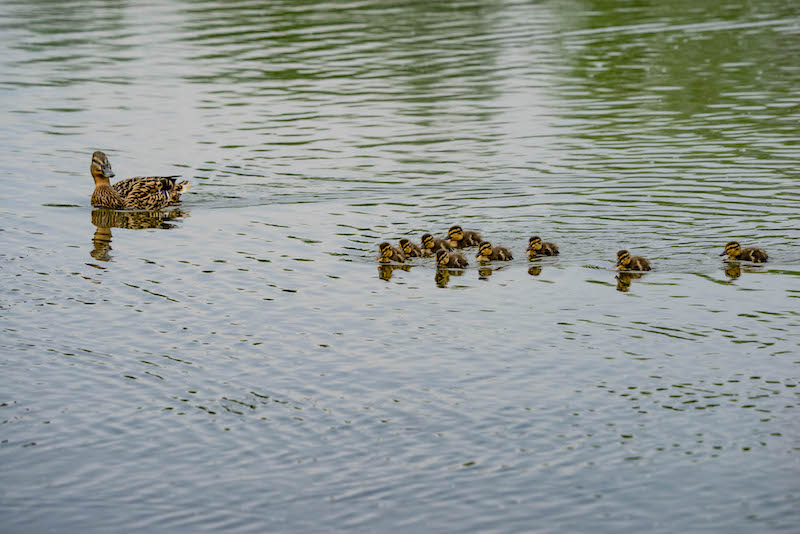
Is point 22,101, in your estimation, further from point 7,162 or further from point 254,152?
point 254,152

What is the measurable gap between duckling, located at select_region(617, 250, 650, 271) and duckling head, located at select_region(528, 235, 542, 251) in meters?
0.92

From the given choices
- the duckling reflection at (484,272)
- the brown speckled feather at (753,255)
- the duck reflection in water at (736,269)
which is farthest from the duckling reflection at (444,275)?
the brown speckled feather at (753,255)

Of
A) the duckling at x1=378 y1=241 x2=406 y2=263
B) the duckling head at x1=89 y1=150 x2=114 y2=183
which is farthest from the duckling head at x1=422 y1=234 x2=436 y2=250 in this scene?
the duckling head at x1=89 y1=150 x2=114 y2=183

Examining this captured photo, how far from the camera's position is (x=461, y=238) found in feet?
42.7

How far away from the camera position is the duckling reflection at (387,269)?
1233 centimetres

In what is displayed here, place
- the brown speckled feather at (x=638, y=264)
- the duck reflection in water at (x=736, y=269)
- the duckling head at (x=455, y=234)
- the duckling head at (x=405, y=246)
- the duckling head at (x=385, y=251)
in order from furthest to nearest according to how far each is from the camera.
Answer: the duckling head at (x=455, y=234)
the duckling head at (x=405, y=246)
the duckling head at (x=385, y=251)
the brown speckled feather at (x=638, y=264)
the duck reflection in water at (x=736, y=269)

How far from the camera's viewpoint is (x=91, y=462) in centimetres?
812

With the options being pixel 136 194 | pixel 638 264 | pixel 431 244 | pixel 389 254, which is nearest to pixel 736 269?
pixel 638 264

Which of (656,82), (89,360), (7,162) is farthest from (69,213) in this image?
(656,82)

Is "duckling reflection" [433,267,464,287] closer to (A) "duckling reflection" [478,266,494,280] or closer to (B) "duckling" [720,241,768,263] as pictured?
(A) "duckling reflection" [478,266,494,280]

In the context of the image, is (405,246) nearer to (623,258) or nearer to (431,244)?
(431,244)

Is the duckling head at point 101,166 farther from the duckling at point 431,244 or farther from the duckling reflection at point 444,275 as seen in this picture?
the duckling reflection at point 444,275

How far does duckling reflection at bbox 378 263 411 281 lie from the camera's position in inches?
485

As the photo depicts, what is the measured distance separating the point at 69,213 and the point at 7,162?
3208 mm
